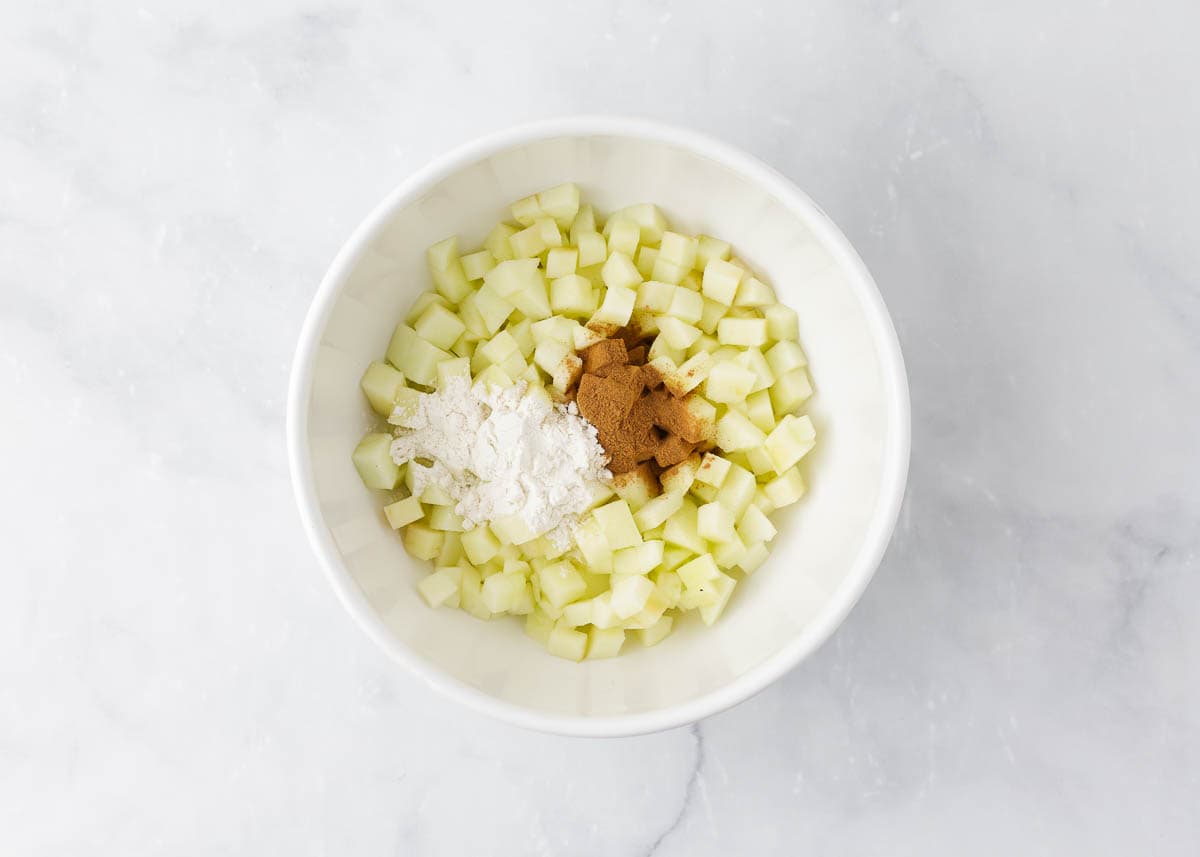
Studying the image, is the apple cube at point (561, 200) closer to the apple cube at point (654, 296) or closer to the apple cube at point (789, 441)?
the apple cube at point (654, 296)

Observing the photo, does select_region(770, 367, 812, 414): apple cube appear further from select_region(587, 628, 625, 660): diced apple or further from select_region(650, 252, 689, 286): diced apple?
select_region(587, 628, 625, 660): diced apple

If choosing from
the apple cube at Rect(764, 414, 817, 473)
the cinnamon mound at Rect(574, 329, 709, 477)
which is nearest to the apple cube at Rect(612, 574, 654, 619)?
the cinnamon mound at Rect(574, 329, 709, 477)

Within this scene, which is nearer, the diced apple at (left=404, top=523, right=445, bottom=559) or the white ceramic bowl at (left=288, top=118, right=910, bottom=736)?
the white ceramic bowl at (left=288, top=118, right=910, bottom=736)

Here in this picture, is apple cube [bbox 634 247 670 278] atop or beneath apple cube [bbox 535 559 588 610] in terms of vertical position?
atop

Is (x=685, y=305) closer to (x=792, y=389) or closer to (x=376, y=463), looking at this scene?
(x=792, y=389)

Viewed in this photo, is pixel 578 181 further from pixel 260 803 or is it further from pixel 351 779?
pixel 260 803

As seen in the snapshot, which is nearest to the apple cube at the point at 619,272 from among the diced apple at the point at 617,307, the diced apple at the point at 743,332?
the diced apple at the point at 617,307

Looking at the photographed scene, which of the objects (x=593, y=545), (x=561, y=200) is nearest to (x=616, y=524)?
(x=593, y=545)
